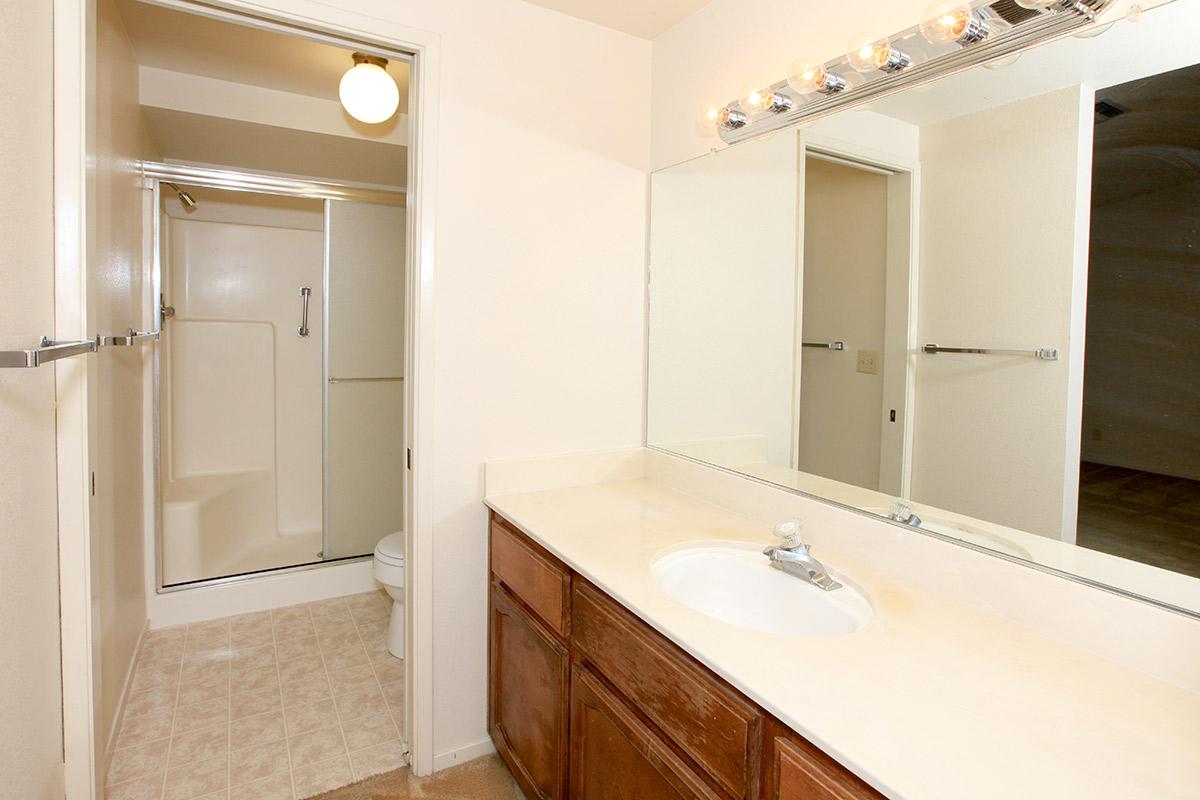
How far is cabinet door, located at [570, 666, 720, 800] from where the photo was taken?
1.05 meters

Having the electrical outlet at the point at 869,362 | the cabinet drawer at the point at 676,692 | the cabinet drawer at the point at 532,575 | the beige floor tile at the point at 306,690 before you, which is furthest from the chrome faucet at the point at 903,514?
the beige floor tile at the point at 306,690

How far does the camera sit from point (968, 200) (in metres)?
1.21

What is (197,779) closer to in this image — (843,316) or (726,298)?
(726,298)

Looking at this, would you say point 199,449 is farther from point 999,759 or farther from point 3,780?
point 999,759

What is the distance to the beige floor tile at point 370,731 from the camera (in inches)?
78.7

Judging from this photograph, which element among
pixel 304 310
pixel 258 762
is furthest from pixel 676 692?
pixel 304 310

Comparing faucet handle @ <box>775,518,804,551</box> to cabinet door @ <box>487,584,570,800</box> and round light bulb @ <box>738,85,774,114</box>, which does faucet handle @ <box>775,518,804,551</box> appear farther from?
round light bulb @ <box>738,85,774,114</box>

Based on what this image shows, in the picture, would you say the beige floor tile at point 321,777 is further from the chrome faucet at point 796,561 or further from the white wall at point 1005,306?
the white wall at point 1005,306

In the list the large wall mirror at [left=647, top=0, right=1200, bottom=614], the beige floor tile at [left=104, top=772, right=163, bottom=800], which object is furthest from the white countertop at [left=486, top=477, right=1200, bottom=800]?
the beige floor tile at [left=104, top=772, right=163, bottom=800]

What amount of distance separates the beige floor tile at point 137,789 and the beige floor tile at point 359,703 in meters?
0.52

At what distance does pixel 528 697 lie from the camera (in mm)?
1618

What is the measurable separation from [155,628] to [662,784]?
2.66 metres

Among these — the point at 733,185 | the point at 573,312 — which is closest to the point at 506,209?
the point at 573,312

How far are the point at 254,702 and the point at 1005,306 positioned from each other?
2.61 metres
